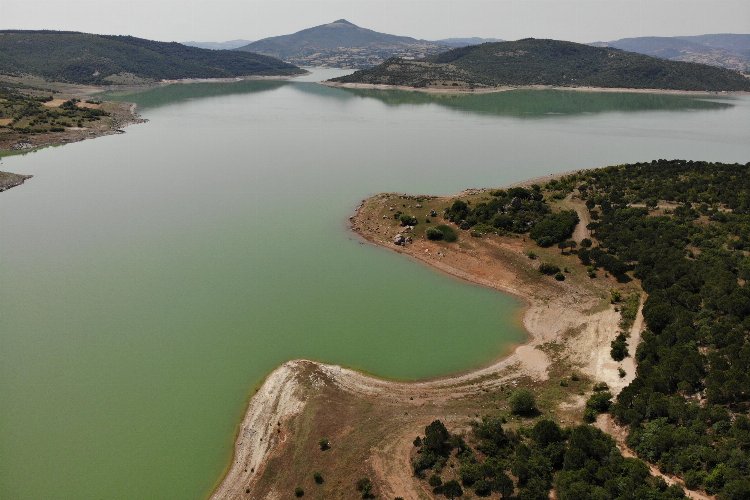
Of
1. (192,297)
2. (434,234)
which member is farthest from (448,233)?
(192,297)

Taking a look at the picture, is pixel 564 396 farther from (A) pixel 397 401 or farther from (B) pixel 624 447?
(A) pixel 397 401

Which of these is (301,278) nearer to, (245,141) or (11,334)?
(11,334)

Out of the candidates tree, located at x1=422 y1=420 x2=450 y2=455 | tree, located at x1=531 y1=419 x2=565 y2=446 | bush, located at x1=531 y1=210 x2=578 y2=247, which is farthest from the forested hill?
tree, located at x1=422 y1=420 x2=450 y2=455

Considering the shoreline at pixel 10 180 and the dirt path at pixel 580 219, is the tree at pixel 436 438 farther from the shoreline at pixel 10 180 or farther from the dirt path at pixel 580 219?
the shoreline at pixel 10 180

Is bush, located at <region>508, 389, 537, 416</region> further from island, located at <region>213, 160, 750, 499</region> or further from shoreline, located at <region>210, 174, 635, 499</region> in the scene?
shoreline, located at <region>210, 174, 635, 499</region>

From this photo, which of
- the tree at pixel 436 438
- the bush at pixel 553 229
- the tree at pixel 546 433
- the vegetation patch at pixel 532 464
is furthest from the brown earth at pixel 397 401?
the bush at pixel 553 229
